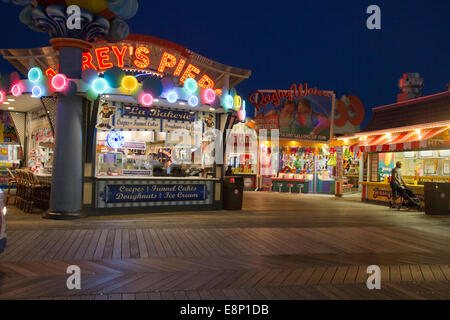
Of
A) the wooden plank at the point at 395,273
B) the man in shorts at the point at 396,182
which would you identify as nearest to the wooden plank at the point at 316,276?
the wooden plank at the point at 395,273

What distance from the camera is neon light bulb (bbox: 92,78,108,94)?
335 inches

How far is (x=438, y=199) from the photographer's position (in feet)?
37.1

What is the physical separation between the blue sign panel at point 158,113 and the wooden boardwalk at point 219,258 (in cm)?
285

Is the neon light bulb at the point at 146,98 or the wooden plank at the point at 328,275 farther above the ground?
the neon light bulb at the point at 146,98

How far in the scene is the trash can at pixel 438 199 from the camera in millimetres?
11281

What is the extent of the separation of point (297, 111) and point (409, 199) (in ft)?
A: 29.6

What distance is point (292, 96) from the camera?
19.9 m

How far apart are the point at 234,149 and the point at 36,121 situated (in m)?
10.7

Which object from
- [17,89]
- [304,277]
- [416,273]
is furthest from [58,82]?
[416,273]

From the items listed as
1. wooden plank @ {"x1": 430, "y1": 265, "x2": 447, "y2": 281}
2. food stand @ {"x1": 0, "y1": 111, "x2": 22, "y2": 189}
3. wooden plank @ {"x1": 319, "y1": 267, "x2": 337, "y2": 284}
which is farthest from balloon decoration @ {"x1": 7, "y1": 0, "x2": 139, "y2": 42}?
food stand @ {"x1": 0, "y1": 111, "x2": 22, "y2": 189}

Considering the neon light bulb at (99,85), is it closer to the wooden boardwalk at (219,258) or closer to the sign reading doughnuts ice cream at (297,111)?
the wooden boardwalk at (219,258)
